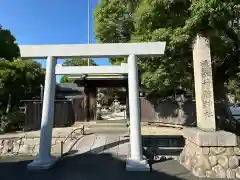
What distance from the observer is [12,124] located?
38.5ft

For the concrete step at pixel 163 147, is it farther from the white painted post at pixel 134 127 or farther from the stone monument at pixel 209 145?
the stone monument at pixel 209 145

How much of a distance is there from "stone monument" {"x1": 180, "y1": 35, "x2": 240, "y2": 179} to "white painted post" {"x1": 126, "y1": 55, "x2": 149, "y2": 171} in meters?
1.42

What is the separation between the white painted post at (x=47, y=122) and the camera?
6.38 m

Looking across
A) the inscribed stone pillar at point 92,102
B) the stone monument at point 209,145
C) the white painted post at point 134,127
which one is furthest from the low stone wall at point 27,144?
the inscribed stone pillar at point 92,102

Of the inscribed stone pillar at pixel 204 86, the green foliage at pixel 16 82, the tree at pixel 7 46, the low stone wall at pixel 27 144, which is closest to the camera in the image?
the inscribed stone pillar at pixel 204 86

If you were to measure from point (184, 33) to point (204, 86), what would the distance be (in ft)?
6.36

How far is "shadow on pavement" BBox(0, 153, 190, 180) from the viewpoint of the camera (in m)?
5.39

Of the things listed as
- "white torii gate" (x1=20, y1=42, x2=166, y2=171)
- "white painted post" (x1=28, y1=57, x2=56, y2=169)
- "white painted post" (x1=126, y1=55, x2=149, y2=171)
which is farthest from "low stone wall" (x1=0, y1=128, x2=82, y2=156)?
"white painted post" (x1=126, y1=55, x2=149, y2=171)

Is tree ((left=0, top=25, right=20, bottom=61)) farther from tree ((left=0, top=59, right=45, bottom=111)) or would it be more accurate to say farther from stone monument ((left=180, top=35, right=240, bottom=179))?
stone monument ((left=180, top=35, right=240, bottom=179))

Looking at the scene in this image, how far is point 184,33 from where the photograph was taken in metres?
6.74

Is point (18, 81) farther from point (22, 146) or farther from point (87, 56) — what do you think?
point (87, 56)

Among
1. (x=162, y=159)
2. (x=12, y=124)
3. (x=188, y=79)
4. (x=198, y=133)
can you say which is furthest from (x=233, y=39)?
(x=12, y=124)

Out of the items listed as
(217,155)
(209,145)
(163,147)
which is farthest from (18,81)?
(217,155)

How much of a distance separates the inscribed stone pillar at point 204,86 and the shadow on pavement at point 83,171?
5.62 ft
